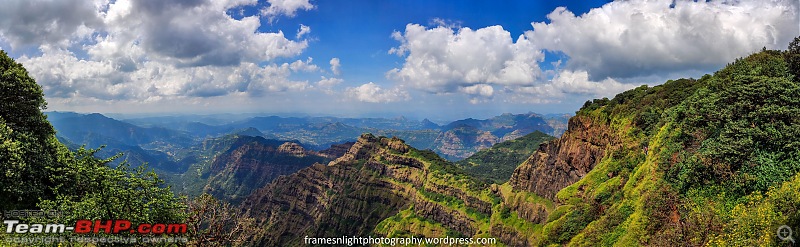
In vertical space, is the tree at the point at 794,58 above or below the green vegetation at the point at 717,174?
above

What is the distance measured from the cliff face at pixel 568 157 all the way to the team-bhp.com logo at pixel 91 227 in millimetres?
73795

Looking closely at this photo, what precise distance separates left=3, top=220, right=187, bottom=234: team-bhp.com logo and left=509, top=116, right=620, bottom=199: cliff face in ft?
242

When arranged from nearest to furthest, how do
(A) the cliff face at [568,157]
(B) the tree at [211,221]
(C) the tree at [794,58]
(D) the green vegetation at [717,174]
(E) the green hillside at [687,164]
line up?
(B) the tree at [211,221] → (D) the green vegetation at [717,174] → (E) the green hillside at [687,164] → (C) the tree at [794,58] → (A) the cliff face at [568,157]

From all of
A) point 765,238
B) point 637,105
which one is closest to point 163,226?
point 765,238

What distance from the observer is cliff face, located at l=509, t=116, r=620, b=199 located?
80.6 m

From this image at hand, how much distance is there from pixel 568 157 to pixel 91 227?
3546 inches

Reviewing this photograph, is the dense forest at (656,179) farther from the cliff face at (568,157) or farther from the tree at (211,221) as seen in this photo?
the cliff face at (568,157)

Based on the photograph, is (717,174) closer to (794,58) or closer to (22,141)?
(794,58)

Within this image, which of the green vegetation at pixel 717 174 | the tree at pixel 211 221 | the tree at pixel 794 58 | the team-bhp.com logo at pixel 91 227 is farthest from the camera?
the tree at pixel 794 58

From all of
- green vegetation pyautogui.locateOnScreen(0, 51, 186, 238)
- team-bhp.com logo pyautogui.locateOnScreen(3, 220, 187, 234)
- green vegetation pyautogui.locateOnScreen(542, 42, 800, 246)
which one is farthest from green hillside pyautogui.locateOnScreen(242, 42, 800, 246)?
green vegetation pyautogui.locateOnScreen(0, 51, 186, 238)

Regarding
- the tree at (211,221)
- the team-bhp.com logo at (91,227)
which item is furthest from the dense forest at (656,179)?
the team-bhp.com logo at (91,227)

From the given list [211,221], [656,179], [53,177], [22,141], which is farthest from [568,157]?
[22,141]

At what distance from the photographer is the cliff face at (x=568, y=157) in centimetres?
8056

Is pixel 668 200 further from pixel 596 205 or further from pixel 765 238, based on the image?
pixel 596 205
